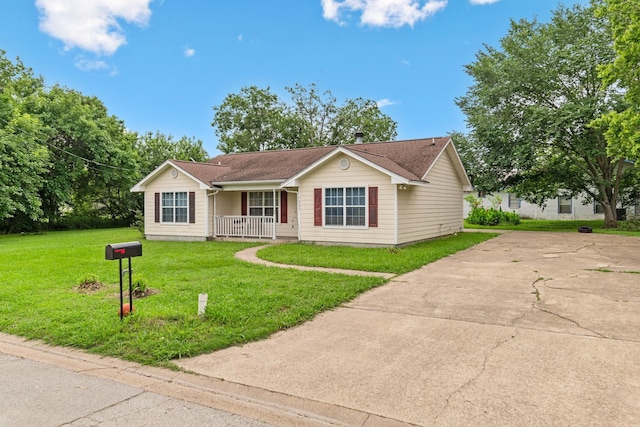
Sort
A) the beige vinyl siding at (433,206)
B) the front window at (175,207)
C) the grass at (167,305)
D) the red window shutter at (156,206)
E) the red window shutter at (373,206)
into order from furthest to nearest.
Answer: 1. the red window shutter at (156,206)
2. the front window at (175,207)
3. the beige vinyl siding at (433,206)
4. the red window shutter at (373,206)
5. the grass at (167,305)

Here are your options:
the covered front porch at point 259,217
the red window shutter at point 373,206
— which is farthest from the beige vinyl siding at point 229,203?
the red window shutter at point 373,206

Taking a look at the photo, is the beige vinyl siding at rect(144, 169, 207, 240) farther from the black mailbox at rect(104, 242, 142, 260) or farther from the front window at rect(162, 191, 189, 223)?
the black mailbox at rect(104, 242, 142, 260)

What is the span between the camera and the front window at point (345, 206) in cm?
Answer: 1434

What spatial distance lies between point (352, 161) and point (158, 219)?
945 cm

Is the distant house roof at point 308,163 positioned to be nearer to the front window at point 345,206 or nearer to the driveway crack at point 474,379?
the front window at point 345,206

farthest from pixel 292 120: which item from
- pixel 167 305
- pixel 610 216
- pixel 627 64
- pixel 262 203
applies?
pixel 167 305

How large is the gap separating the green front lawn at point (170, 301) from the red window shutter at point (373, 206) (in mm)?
2531

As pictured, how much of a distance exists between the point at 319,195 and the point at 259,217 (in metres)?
3.31

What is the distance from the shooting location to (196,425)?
3.04 meters

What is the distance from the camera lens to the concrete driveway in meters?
3.22

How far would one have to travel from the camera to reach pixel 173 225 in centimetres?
1786

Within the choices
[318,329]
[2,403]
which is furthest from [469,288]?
[2,403]

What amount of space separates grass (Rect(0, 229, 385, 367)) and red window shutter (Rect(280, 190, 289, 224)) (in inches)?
258

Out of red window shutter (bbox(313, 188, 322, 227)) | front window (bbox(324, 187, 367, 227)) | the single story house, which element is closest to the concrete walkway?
the single story house
